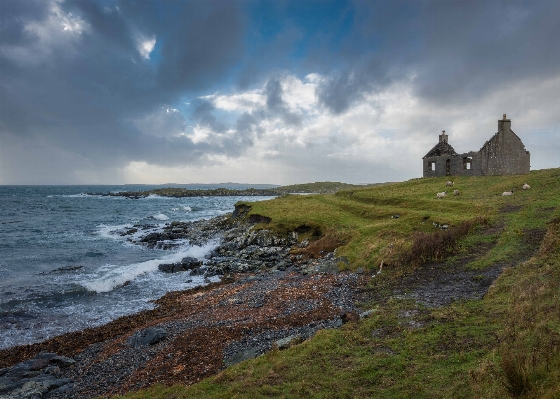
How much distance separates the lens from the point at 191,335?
1672 cm

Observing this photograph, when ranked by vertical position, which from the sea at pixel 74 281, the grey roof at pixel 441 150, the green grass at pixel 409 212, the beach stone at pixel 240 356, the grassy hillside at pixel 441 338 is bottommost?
the sea at pixel 74 281

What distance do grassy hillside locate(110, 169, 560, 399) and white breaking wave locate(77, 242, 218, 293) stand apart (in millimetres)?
20401

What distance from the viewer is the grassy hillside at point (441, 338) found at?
8688mm

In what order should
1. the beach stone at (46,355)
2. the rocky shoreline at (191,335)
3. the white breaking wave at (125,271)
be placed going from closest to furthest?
1. the rocky shoreline at (191,335)
2. the beach stone at (46,355)
3. the white breaking wave at (125,271)

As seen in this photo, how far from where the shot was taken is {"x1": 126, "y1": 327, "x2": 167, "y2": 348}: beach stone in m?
17.0

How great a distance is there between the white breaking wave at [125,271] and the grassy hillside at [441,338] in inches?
803

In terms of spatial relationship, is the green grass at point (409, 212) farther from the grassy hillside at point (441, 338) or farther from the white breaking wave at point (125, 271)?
the white breaking wave at point (125, 271)

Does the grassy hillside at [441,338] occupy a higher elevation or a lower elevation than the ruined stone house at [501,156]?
lower

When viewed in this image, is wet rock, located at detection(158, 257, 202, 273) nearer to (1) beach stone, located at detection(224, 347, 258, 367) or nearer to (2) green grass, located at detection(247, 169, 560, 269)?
(2) green grass, located at detection(247, 169, 560, 269)

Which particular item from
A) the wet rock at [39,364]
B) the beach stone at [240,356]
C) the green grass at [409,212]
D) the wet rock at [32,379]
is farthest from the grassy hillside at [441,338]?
the wet rock at [39,364]

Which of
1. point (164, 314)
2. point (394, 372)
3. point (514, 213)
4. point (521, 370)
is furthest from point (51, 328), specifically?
point (514, 213)

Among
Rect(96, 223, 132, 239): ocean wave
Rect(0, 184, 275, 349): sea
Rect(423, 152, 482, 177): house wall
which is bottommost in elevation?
Rect(0, 184, 275, 349): sea

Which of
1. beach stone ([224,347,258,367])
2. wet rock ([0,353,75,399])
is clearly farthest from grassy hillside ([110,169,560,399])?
wet rock ([0,353,75,399])

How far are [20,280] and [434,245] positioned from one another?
35.7 meters
